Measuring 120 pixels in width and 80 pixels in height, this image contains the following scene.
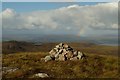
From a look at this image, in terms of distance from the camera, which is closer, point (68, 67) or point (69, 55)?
point (68, 67)

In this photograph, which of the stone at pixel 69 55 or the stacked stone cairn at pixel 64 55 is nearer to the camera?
the stacked stone cairn at pixel 64 55

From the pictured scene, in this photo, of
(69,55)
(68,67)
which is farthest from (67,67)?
(69,55)

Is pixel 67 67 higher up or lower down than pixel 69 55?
lower down

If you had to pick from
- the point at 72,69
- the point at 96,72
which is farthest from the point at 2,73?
the point at 96,72

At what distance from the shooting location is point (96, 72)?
42.8 m

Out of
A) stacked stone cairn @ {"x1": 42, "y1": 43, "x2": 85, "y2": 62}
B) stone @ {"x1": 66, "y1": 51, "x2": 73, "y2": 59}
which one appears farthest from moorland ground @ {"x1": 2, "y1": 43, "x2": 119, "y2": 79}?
stone @ {"x1": 66, "y1": 51, "x2": 73, "y2": 59}

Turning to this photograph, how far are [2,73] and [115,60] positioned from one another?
71.8 feet

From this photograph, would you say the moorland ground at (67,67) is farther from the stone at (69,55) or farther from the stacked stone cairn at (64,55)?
the stone at (69,55)

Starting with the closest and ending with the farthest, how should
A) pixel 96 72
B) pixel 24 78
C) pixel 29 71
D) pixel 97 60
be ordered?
pixel 24 78 → pixel 29 71 → pixel 96 72 → pixel 97 60

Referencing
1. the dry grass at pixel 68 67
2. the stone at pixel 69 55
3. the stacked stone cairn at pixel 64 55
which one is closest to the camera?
the dry grass at pixel 68 67

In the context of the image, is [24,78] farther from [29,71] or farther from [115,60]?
[115,60]

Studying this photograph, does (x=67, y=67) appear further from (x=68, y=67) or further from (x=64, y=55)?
(x=64, y=55)

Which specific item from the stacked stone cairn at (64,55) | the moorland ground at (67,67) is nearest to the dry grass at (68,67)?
the moorland ground at (67,67)

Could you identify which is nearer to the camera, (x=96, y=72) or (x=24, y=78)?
(x=24, y=78)
